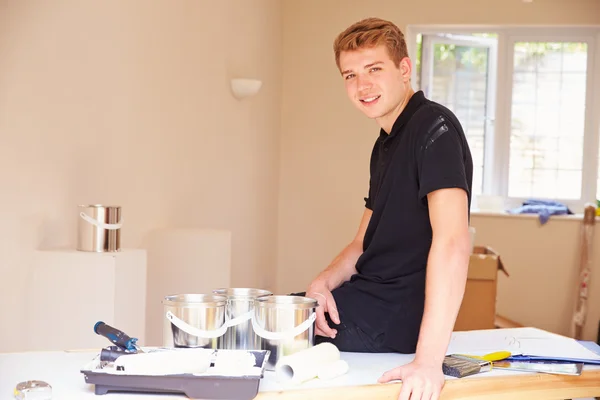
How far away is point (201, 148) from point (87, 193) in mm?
1249

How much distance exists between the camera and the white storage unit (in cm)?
254

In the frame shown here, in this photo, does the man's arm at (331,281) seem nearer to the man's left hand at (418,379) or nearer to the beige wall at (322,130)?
the man's left hand at (418,379)

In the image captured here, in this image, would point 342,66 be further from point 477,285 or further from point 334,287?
point 477,285

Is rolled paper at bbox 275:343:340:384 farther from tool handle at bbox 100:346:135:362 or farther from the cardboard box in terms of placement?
the cardboard box

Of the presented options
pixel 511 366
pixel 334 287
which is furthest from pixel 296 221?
pixel 511 366

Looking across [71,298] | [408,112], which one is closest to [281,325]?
[408,112]

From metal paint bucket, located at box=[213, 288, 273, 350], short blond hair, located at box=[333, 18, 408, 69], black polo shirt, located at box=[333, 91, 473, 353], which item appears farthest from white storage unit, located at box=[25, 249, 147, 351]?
short blond hair, located at box=[333, 18, 408, 69]

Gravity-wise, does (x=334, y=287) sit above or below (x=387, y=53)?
below

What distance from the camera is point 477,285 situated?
15.5 ft

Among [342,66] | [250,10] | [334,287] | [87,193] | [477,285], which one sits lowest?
[477,285]

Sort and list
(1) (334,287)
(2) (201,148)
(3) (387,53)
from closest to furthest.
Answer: (3) (387,53)
(1) (334,287)
(2) (201,148)

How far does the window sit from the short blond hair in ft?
14.1

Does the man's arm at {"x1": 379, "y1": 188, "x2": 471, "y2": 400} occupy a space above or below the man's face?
below

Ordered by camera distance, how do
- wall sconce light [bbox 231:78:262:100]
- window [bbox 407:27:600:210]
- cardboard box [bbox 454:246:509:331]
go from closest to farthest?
wall sconce light [bbox 231:78:262:100], cardboard box [bbox 454:246:509:331], window [bbox 407:27:600:210]
